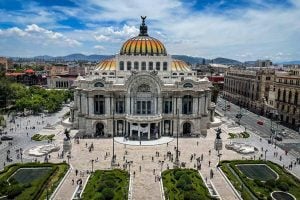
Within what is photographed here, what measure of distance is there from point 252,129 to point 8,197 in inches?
2840

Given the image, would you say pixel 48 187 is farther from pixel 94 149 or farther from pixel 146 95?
pixel 146 95

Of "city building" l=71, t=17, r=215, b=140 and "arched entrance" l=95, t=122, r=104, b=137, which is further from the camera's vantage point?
"arched entrance" l=95, t=122, r=104, b=137

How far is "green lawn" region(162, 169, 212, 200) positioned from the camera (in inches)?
1829

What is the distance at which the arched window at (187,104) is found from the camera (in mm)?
86562

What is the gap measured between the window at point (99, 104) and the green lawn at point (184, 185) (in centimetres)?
3436

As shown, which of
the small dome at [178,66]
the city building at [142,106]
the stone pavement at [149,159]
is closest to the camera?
the stone pavement at [149,159]

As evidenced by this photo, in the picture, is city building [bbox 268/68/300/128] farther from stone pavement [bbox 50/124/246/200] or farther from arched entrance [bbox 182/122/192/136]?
arched entrance [bbox 182/122/192/136]

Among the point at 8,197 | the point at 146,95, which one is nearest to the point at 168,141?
the point at 146,95

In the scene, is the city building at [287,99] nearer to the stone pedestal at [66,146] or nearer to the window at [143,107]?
the window at [143,107]

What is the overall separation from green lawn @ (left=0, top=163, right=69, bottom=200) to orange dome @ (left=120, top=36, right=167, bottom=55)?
145 ft

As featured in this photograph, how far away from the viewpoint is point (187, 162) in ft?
214

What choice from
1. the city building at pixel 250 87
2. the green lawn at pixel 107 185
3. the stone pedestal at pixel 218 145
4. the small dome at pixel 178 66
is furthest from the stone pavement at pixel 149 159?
Answer: the city building at pixel 250 87

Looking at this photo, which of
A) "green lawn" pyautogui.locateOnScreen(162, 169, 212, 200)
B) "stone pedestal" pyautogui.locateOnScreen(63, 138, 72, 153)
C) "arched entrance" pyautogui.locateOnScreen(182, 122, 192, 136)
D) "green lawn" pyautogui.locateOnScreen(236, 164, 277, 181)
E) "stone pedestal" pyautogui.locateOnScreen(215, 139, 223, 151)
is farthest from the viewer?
"arched entrance" pyautogui.locateOnScreen(182, 122, 192, 136)

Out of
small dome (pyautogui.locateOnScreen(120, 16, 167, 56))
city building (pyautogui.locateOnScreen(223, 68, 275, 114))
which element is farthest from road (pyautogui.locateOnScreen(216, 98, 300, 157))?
small dome (pyautogui.locateOnScreen(120, 16, 167, 56))
